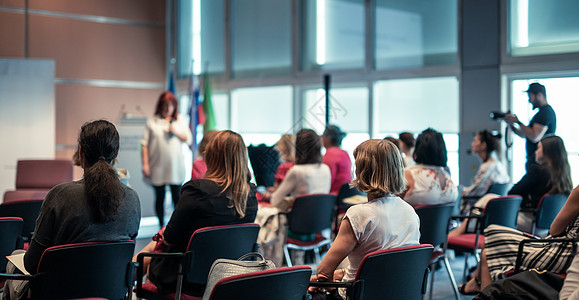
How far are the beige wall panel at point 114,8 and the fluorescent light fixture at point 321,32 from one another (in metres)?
2.95

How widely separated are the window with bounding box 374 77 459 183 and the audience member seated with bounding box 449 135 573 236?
7.41 ft

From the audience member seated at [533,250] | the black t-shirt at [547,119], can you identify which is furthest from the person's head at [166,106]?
the audience member seated at [533,250]

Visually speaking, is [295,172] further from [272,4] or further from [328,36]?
[272,4]

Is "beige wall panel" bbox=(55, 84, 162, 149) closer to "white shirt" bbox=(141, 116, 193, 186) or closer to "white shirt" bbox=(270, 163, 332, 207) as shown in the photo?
"white shirt" bbox=(141, 116, 193, 186)

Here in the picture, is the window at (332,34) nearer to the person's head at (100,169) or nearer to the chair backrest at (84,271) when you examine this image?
the person's head at (100,169)

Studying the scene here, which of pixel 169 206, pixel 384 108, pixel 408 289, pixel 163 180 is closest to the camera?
pixel 408 289

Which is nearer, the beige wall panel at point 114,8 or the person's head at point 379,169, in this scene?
the person's head at point 379,169

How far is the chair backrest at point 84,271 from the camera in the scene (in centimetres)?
265

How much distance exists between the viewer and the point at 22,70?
8.20 metres

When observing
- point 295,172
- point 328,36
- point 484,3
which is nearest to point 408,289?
point 295,172

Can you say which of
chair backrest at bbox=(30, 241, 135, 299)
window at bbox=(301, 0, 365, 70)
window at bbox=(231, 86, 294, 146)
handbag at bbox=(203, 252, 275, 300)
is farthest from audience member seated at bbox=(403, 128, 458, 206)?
window at bbox=(231, 86, 294, 146)

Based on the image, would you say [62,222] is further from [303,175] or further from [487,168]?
[487,168]

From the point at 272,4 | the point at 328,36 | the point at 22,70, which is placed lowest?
the point at 22,70

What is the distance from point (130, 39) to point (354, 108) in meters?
3.96
